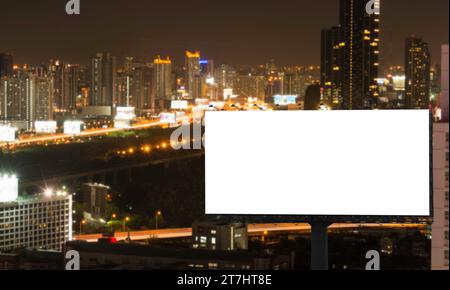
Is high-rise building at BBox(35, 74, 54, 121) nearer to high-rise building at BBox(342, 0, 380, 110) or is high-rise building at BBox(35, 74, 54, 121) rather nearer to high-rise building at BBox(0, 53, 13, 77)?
high-rise building at BBox(0, 53, 13, 77)

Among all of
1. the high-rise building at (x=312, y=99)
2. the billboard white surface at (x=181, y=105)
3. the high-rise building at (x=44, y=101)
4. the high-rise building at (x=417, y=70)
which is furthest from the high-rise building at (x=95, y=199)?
the high-rise building at (x=312, y=99)

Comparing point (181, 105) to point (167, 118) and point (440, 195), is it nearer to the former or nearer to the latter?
point (167, 118)

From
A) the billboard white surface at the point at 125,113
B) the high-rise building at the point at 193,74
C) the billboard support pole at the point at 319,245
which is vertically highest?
the high-rise building at the point at 193,74

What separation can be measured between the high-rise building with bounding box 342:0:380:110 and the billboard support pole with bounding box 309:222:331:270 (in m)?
2.81

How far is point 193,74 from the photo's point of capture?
988 cm

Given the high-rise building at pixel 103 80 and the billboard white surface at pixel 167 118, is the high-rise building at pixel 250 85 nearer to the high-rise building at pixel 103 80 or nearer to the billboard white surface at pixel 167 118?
the billboard white surface at pixel 167 118

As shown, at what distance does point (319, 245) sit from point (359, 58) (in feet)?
12.1

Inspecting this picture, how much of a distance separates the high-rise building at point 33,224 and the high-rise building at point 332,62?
3.52 meters

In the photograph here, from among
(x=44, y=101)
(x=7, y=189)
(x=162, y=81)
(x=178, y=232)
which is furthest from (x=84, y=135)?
(x=7, y=189)

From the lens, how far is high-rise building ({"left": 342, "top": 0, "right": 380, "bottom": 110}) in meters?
5.82

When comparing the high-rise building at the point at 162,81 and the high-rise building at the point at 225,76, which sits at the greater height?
the high-rise building at the point at 162,81

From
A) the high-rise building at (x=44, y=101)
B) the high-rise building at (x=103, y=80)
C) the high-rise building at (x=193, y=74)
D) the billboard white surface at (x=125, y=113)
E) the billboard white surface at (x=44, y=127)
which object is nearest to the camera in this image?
the high-rise building at (x=193, y=74)

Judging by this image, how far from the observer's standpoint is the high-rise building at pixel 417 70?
5.61m
